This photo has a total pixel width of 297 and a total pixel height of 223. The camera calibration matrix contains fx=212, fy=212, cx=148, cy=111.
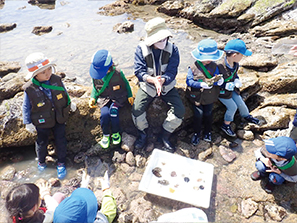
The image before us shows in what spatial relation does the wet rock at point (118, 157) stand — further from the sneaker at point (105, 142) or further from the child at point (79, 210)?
the child at point (79, 210)

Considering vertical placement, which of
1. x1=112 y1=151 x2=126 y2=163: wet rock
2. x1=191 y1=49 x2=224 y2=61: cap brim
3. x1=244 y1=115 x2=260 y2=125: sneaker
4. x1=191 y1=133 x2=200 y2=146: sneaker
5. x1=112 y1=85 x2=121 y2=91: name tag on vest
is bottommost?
x1=112 y1=151 x2=126 y2=163: wet rock

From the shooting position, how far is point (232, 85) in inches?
182

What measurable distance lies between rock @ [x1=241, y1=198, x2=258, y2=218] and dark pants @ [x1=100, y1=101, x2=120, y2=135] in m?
2.78

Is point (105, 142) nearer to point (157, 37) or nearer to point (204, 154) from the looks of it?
point (204, 154)

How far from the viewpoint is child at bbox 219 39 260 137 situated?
4445 millimetres

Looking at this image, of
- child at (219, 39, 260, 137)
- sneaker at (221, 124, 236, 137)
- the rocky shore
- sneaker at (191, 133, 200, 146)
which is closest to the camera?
the rocky shore

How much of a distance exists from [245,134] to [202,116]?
3.77 feet

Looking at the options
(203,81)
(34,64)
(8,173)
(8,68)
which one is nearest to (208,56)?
(203,81)

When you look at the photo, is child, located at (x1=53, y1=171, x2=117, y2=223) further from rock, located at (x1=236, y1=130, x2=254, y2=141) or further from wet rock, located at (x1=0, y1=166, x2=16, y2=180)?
rock, located at (x1=236, y1=130, x2=254, y2=141)

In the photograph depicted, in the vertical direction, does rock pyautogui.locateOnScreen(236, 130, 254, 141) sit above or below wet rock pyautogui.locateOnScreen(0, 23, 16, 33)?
above

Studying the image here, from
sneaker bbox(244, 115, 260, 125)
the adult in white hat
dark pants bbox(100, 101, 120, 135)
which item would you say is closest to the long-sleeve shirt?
the adult in white hat

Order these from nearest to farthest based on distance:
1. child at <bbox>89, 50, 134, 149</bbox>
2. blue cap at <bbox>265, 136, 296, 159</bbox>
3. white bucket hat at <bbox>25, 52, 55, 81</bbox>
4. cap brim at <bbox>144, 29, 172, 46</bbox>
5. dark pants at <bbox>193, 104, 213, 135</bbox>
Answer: blue cap at <bbox>265, 136, 296, 159</bbox> → white bucket hat at <bbox>25, 52, 55, 81</bbox> → cap brim at <bbox>144, 29, 172, 46</bbox> → child at <bbox>89, 50, 134, 149</bbox> → dark pants at <bbox>193, 104, 213, 135</bbox>

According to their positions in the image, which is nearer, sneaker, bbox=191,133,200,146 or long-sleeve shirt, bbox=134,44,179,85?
long-sleeve shirt, bbox=134,44,179,85

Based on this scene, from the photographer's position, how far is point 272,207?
363cm
